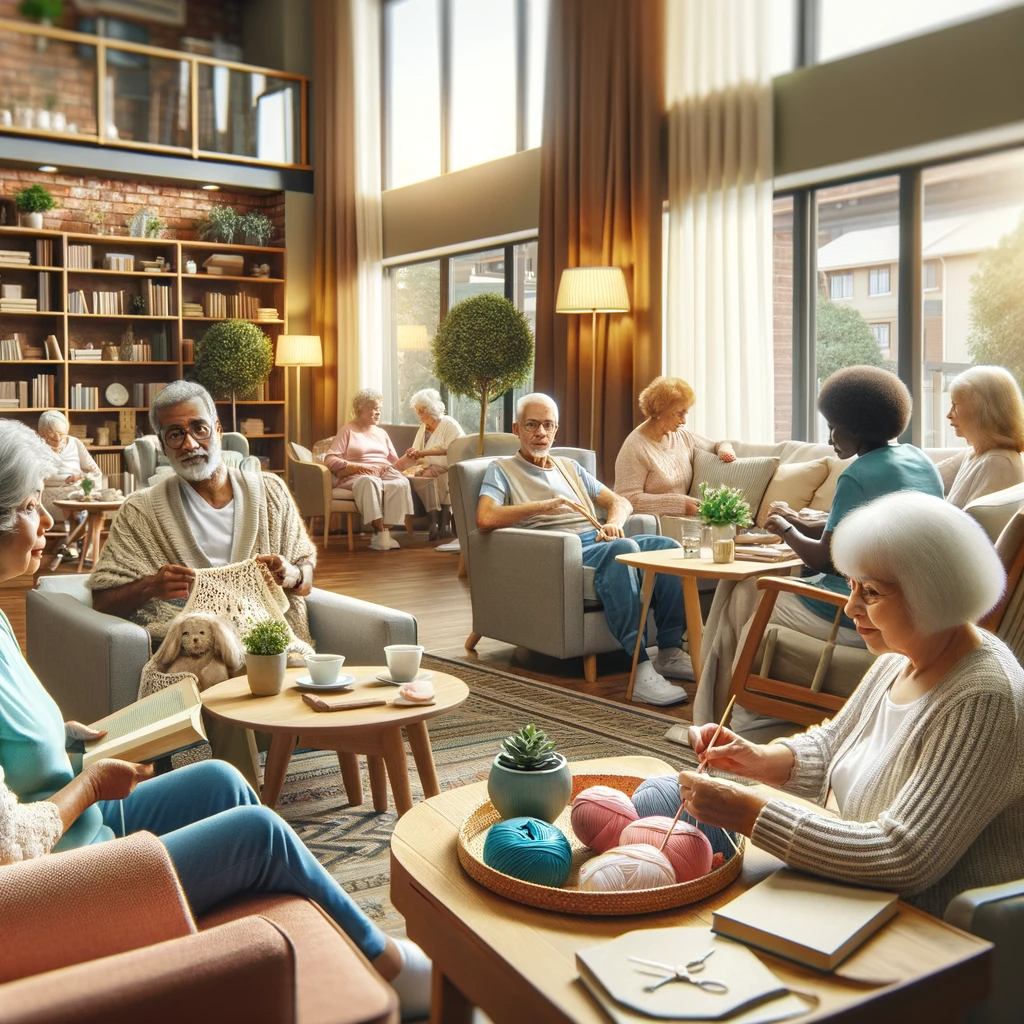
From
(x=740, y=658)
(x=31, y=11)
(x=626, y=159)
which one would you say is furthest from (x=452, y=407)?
(x=31, y=11)

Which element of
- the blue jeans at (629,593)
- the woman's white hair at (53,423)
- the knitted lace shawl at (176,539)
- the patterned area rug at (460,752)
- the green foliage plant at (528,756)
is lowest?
the patterned area rug at (460,752)

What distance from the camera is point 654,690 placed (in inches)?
165

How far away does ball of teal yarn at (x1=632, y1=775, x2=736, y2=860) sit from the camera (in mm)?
1482

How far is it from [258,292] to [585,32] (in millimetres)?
4831

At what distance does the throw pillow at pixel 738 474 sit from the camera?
Answer: 17.2 feet

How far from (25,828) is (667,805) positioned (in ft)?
2.88

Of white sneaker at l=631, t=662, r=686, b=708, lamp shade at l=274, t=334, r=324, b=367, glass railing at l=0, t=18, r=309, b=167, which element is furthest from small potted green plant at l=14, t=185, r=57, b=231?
white sneaker at l=631, t=662, r=686, b=708

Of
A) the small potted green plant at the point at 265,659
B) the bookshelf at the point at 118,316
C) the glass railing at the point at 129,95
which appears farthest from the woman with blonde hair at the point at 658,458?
the glass railing at the point at 129,95

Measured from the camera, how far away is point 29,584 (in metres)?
6.96

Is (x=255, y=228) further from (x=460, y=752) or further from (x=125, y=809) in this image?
(x=125, y=809)

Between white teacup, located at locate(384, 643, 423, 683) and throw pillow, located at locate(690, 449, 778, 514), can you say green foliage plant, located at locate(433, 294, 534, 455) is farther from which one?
white teacup, located at locate(384, 643, 423, 683)

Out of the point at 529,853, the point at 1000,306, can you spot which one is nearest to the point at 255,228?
the point at 1000,306

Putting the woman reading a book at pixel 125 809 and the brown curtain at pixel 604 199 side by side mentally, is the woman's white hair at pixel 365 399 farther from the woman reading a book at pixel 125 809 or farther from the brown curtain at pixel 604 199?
the woman reading a book at pixel 125 809

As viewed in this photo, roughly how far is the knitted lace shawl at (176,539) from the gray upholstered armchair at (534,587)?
1275 mm
